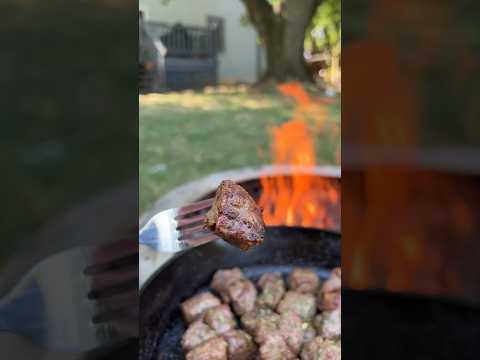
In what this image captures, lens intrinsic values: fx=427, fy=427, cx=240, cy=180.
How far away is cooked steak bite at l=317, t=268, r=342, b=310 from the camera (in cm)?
171

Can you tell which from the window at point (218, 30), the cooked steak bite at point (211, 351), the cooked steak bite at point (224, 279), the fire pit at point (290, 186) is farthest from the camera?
the window at point (218, 30)

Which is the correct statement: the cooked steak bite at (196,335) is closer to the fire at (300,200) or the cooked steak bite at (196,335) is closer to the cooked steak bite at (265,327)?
the cooked steak bite at (265,327)

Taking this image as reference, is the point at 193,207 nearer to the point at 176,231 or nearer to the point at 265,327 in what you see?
the point at 176,231

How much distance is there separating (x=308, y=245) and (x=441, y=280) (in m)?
1.35

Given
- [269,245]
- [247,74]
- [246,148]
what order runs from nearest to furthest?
[269,245] → [246,148] → [247,74]

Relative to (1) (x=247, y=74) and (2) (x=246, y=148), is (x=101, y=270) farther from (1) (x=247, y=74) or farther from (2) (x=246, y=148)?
(1) (x=247, y=74)

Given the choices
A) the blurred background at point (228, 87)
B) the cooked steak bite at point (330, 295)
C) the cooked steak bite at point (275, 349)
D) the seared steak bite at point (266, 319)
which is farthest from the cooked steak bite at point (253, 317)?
the blurred background at point (228, 87)

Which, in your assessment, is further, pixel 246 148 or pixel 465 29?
pixel 246 148

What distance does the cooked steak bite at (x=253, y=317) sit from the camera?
1.60 m

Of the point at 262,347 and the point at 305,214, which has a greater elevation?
the point at 305,214

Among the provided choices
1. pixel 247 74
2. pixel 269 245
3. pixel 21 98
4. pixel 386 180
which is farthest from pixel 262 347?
pixel 247 74

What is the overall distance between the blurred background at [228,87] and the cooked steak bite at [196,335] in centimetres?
86

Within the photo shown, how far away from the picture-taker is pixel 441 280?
30.2 inches

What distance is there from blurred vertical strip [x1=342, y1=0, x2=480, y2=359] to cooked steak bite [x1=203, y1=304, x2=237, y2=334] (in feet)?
2.87
